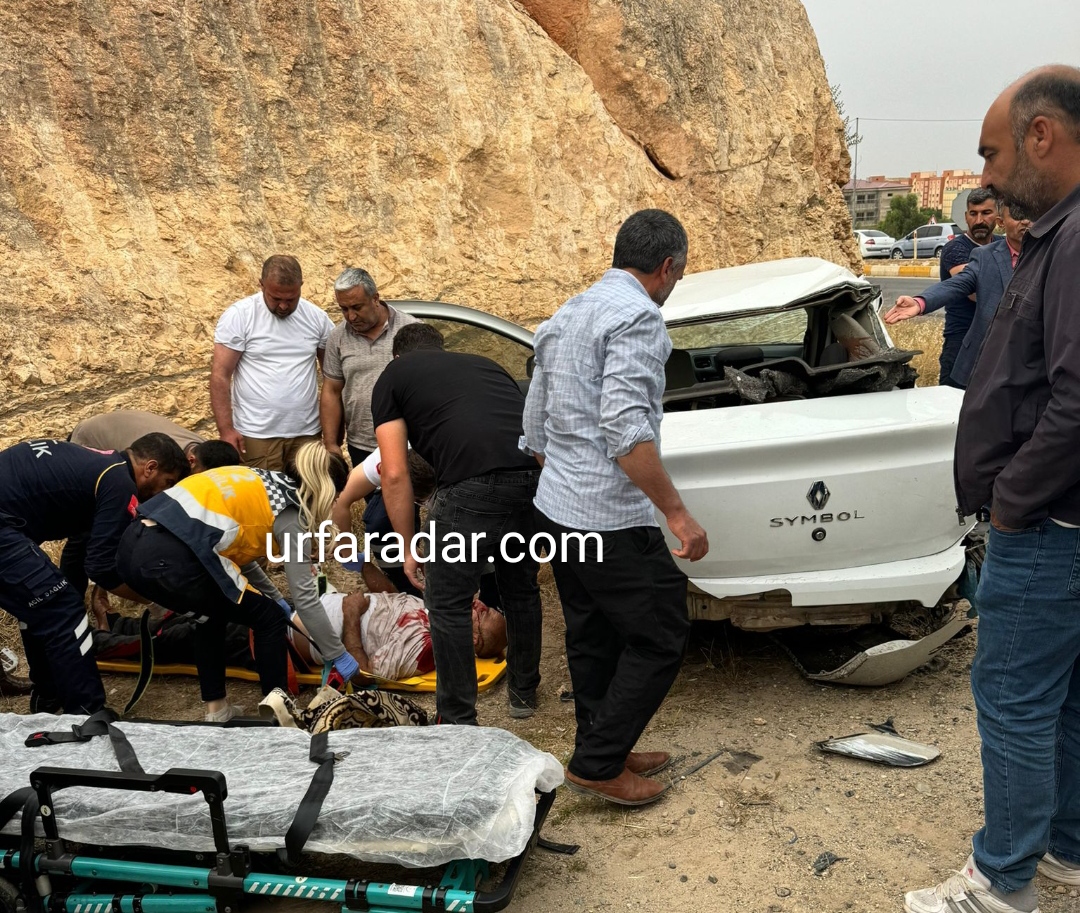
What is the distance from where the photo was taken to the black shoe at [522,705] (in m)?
4.29

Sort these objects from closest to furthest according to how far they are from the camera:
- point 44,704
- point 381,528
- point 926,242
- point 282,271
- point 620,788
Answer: point 620,788 → point 44,704 → point 381,528 → point 282,271 → point 926,242

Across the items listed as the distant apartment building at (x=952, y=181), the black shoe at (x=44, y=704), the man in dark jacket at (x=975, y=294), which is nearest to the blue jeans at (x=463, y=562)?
the black shoe at (x=44, y=704)

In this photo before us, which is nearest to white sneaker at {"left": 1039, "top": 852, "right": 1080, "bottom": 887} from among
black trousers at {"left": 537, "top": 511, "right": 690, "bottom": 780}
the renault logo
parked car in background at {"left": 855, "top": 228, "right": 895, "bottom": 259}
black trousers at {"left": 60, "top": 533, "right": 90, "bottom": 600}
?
black trousers at {"left": 537, "top": 511, "right": 690, "bottom": 780}

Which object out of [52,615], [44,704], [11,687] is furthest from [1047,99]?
[11,687]

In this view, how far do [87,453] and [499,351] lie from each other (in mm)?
2494

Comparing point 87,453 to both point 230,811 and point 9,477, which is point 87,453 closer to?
point 9,477

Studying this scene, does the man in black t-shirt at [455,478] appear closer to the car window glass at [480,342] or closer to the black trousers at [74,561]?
the car window glass at [480,342]

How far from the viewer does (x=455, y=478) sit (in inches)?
148

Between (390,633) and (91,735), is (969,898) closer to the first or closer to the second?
(91,735)

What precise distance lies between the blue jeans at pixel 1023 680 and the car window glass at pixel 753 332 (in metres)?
3.09

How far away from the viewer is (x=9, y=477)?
13.3 ft

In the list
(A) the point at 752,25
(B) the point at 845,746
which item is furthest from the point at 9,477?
(A) the point at 752,25

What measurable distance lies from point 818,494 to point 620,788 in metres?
1.26

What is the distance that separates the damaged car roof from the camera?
4699 mm
